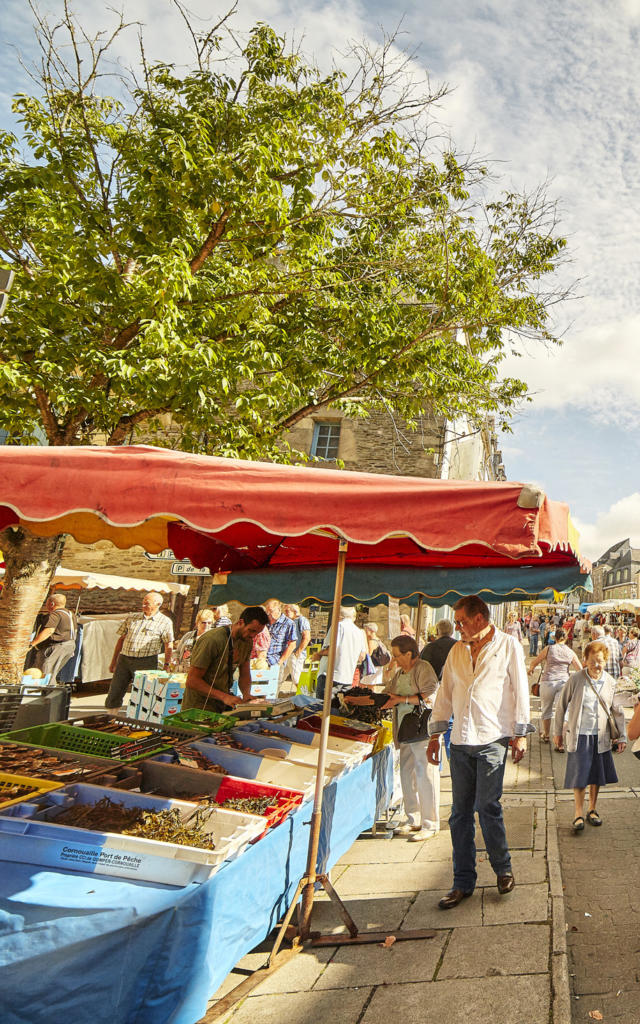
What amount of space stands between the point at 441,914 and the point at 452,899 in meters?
0.13

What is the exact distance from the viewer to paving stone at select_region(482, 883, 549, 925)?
388 centimetres

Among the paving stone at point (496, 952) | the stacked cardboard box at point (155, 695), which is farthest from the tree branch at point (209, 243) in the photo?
the paving stone at point (496, 952)

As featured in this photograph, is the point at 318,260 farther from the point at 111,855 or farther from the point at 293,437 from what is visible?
the point at 293,437

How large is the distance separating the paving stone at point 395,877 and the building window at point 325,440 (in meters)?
14.5

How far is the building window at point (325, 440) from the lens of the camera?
19.0m

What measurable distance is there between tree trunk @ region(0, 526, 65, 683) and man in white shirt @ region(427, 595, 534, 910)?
4.91 metres

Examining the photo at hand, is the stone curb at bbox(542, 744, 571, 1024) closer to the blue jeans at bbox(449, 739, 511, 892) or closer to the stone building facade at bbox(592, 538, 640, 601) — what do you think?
the blue jeans at bbox(449, 739, 511, 892)

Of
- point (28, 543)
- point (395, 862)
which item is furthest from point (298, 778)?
point (28, 543)

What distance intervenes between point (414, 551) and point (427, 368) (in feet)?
15.1

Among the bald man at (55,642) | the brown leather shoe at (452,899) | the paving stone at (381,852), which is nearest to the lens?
the brown leather shoe at (452,899)

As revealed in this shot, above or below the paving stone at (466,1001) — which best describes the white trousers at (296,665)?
above

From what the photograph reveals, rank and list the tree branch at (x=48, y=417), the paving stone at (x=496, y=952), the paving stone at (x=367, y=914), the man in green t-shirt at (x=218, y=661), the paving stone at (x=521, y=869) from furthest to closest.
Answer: the tree branch at (x=48, y=417) → the man in green t-shirt at (x=218, y=661) → the paving stone at (x=521, y=869) → the paving stone at (x=367, y=914) → the paving stone at (x=496, y=952)

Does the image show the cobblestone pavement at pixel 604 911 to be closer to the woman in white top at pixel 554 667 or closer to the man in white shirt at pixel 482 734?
the man in white shirt at pixel 482 734

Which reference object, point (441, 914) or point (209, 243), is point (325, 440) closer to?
point (209, 243)
